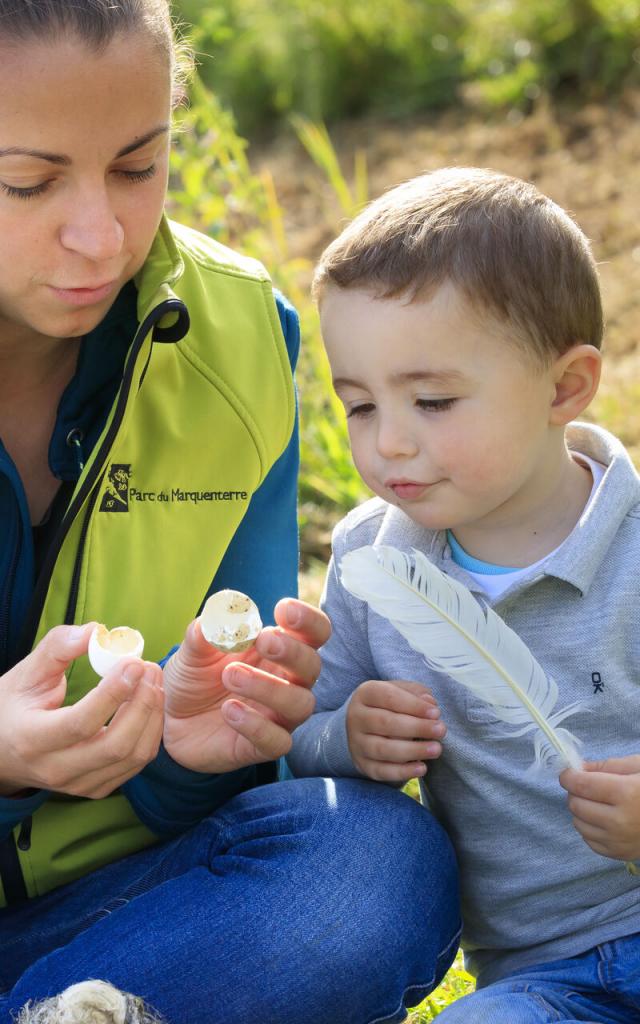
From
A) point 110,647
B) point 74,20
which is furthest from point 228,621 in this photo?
point 74,20

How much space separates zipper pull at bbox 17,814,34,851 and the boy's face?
761 mm

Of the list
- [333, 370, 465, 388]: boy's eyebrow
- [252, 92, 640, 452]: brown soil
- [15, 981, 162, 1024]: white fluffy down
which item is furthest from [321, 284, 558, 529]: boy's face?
[252, 92, 640, 452]: brown soil

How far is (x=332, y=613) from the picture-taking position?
7.47 feet

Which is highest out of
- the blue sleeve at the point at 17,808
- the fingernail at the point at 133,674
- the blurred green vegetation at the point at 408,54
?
the blurred green vegetation at the point at 408,54

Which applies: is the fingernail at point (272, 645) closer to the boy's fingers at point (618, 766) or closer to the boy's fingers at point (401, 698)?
the boy's fingers at point (401, 698)

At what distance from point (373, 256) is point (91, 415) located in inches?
21.0

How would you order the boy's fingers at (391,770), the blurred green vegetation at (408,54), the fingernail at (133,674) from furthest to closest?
1. the blurred green vegetation at (408,54)
2. the boy's fingers at (391,770)
3. the fingernail at (133,674)

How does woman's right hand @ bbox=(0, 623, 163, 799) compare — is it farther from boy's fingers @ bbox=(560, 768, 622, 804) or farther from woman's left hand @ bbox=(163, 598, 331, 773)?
boy's fingers @ bbox=(560, 768, 622, 804)

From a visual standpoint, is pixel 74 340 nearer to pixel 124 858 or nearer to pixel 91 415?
pixel 91 415

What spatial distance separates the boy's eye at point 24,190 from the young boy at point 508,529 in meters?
0.45

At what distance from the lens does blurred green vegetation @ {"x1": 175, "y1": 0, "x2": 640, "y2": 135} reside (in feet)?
20.5

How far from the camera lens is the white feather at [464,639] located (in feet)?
6.37

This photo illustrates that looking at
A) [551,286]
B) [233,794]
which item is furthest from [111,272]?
[233,794]

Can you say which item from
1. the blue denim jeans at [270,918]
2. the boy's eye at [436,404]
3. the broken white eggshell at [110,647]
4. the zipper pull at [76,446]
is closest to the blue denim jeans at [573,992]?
the blue denim jeans at [270,918]
